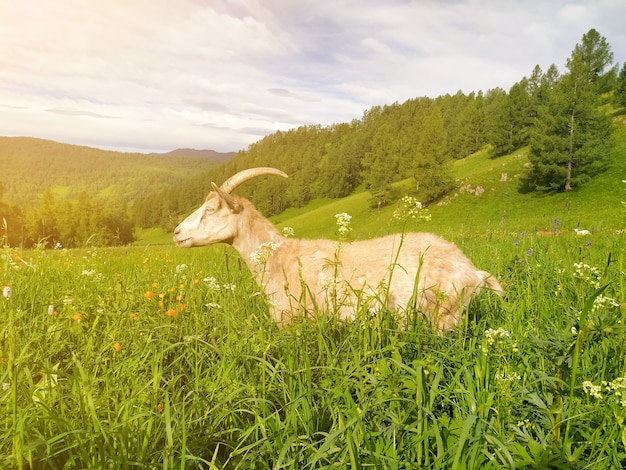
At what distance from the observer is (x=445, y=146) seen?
245 feet

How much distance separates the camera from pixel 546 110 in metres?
49.0

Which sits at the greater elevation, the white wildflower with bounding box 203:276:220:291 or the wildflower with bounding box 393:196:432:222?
the wildflower with bounding box 393:196:432:222

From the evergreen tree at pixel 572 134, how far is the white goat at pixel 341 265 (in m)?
51.2

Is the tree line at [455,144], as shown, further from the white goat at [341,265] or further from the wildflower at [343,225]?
the wildflower at [343,225]

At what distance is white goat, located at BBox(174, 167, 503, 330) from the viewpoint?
411 centimetres

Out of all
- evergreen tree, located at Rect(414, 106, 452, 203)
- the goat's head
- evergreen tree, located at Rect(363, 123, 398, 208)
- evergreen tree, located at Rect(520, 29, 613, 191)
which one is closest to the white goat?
the goat's head

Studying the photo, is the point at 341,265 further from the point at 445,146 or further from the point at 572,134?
the point at 445,146

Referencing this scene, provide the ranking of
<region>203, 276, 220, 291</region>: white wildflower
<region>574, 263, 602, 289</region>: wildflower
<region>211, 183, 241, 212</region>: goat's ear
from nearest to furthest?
<region>574, 263, 602, 289</region>: wildflower, <region>203, 276, 220, 291</region>: white wildflower, <region>211, 183, 241, 212</region>: goat's ear

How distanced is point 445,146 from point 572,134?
2837 centimetres

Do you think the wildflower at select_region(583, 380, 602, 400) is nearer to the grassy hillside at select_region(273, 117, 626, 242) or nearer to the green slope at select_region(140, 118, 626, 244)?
the green slope at select_region(140, 118, 626, 244)

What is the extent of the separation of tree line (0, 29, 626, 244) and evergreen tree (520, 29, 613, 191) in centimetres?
11

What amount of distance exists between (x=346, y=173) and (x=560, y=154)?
8464 centimetres

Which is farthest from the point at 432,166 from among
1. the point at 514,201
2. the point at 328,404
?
the point at 328,404

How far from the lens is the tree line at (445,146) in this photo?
47.1 meters
